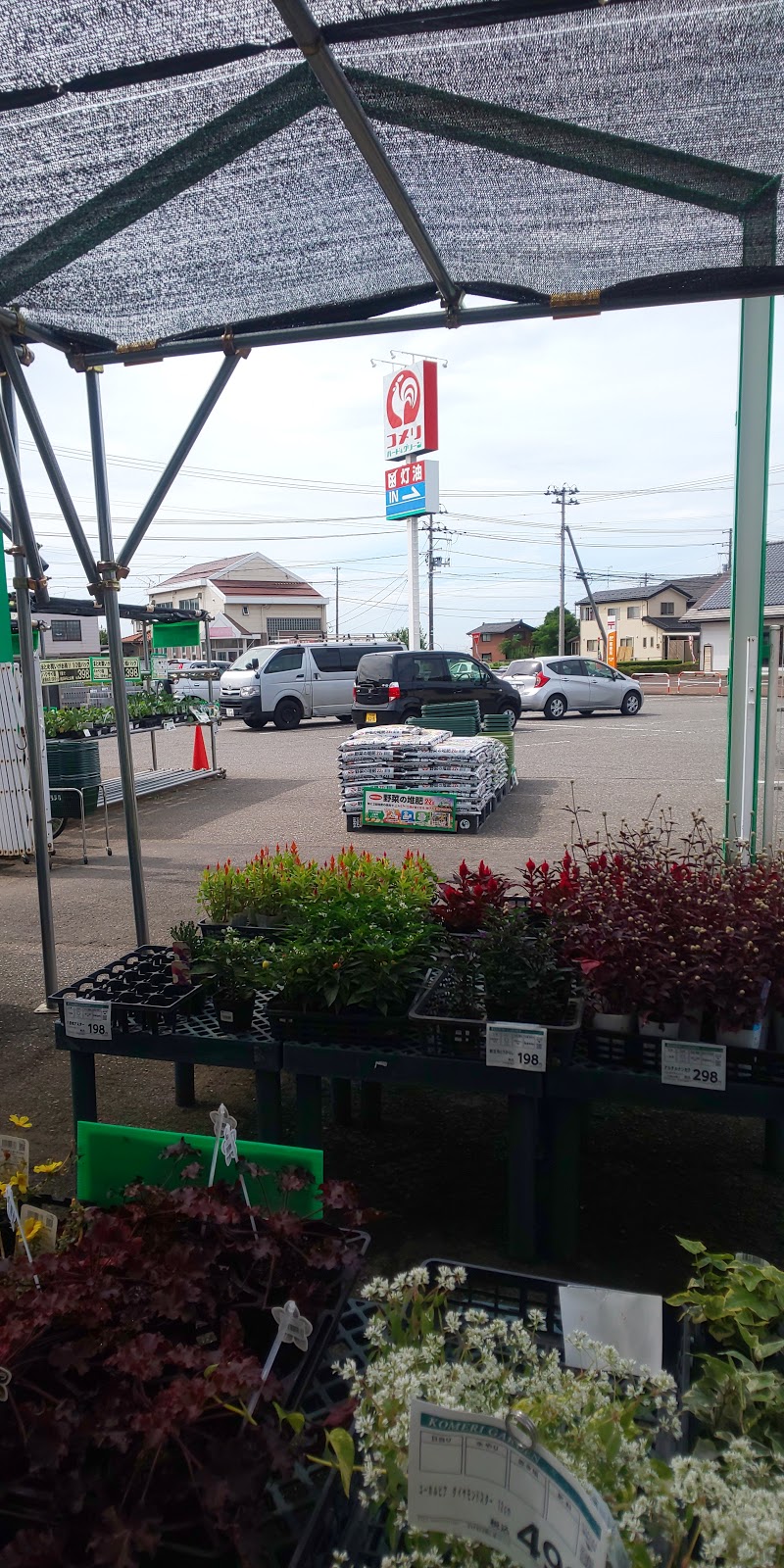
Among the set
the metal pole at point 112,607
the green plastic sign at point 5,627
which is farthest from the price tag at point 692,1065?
the green plastic sign at point 5,627

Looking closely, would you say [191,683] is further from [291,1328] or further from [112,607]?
[291,1328]

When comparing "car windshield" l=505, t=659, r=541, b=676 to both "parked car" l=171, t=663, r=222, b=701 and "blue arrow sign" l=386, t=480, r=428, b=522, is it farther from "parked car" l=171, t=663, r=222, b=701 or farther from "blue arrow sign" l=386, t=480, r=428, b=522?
"parked car" l=171, t=663, r=222, b=701

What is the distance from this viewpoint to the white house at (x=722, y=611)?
66.1ft

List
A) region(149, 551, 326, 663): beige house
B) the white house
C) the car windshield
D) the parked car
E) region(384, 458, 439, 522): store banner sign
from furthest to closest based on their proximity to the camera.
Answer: region(149, 551, 326, 663): beige house < region(384, 458, 439, 522): store banner sign < the parked car < the car windshield < the white house

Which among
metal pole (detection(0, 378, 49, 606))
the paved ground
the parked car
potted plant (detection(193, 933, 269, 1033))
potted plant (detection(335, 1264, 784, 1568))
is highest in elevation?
metal pole (detection(0, 378, 49, 606))

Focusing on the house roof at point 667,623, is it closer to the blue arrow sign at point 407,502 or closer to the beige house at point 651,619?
the beige house at point 651,619

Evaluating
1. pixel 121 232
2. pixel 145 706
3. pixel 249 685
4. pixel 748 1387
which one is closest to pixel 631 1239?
pixel 748 1387

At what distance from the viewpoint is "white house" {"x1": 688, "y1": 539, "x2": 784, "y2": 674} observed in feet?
66.1

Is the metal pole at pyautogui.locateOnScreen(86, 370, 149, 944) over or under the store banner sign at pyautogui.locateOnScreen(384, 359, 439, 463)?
under


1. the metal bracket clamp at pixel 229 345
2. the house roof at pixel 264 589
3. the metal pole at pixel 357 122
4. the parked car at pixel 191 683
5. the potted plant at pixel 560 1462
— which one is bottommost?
the potted plant at pixel 560 1462

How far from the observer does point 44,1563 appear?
3.51 feet

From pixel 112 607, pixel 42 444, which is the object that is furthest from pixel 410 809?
pixel 42 444

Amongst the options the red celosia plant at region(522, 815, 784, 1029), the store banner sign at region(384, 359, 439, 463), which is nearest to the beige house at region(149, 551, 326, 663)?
the store banner sign at region(384, 359, 439, 463)

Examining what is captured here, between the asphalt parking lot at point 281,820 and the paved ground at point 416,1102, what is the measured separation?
0.09 feet
